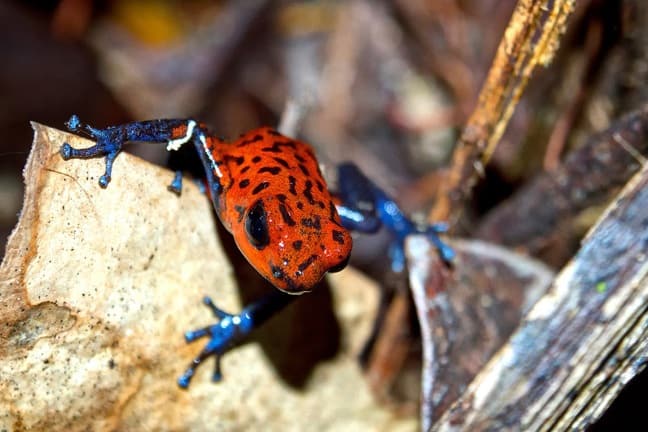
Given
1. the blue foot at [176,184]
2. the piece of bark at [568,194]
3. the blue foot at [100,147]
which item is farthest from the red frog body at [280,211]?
the piece of bark at [568,194]

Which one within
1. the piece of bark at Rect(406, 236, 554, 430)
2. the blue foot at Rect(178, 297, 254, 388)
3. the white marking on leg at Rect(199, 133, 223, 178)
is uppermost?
the white marking on leg at Rect(199, 133, 223, 178)

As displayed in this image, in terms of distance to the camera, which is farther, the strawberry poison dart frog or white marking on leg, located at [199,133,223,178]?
white marking on leg, located at [199,133,223,178]

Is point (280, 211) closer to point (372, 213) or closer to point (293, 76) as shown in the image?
point (372, 213)

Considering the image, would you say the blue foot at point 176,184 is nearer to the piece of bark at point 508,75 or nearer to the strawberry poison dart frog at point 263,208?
the strawberry poison dart frog at point 263,208

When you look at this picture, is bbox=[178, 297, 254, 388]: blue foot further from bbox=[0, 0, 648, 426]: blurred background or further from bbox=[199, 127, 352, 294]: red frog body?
bbox=[0, 0, 648, 426]: blurred background

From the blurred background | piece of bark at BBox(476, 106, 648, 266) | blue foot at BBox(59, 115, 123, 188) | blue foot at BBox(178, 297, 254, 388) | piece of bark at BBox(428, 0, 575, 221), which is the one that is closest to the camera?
blue foot at BBox(59, 115, 123, 188)

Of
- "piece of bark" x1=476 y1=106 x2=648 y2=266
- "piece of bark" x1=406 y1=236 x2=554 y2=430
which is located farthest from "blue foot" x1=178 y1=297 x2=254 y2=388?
"piece of bark" x1=476 y1=106 x2=648 y2=266

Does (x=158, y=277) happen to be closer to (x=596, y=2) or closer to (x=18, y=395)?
(x=18, y=395)

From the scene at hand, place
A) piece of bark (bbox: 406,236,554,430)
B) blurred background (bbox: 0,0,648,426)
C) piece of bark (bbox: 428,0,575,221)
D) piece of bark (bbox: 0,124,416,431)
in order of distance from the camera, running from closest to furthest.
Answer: piece of bark (bbox: 0,124,416,431) < piece of bark (bbox: 428,0,575,221) < piece of bark (bbox: 406,236,554,430) < blurred background (bbox: 0,0,648,426)
